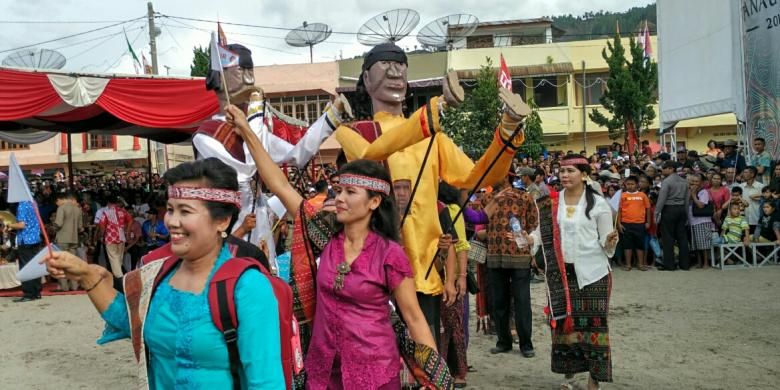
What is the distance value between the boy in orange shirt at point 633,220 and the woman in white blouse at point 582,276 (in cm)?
735

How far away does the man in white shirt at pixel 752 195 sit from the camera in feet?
41.0

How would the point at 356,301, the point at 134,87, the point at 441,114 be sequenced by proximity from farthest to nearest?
the point at 134,87, the point at 441,114, the point at 356,301

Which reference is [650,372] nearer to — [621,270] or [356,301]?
[356,301]

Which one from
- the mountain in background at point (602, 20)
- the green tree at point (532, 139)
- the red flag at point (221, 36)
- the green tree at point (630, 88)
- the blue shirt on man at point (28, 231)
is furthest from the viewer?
the mountain in background at point (602, 20)

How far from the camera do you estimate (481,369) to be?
21.7 feet

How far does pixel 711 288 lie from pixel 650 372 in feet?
15.9

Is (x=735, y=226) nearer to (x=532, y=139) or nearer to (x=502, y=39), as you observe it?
(x=532, y=139)

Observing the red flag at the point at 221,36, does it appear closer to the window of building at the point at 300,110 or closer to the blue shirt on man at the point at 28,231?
the blue shirt on man at the point at 28,231

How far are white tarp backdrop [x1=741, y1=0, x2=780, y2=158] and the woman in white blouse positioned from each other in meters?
2.60

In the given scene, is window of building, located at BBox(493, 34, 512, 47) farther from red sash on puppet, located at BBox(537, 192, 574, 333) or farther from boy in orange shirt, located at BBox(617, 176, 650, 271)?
red sash on puppet, located at BBox(537, 192, 574, 333)

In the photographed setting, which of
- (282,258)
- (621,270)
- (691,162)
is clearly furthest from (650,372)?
(691,162)

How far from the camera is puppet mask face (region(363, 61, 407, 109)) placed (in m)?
4.38

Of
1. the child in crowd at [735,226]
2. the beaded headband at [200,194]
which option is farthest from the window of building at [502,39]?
the beaded headband at [200,194]

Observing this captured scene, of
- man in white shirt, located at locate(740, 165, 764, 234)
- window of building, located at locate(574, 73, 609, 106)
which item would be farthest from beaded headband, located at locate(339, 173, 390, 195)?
window of building, located at locate(574, 73, 609, 106)
